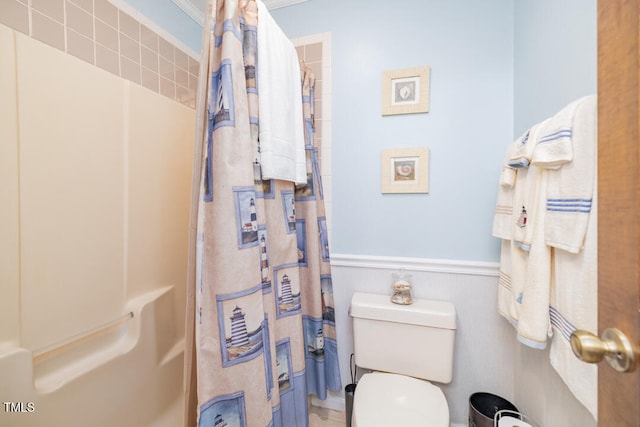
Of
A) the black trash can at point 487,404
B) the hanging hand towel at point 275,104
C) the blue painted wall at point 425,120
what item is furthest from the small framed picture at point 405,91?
the black trash can at point 487,404

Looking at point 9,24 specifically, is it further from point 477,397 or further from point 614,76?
point 477,397

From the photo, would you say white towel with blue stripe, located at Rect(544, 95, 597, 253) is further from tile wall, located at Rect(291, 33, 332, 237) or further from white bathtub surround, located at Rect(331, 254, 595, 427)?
tile wall, located at Rect(291, 33, 332, 237)

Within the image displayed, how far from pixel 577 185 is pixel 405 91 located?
956 mm

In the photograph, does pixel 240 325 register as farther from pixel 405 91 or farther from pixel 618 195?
pixel 405 91

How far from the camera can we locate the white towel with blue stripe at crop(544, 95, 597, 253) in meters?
0.64

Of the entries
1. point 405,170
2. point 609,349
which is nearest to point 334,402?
point 405,170

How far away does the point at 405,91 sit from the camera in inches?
55.2

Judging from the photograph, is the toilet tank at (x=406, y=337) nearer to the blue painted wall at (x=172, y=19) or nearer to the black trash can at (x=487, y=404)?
the black trash can at (x=487, y=404)

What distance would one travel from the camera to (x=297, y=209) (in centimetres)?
138

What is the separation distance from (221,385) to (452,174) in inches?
53.6

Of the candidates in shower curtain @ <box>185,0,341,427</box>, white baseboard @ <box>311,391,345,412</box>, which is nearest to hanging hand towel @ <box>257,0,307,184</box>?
shower curtain @ <box>185,0,341,427</box>

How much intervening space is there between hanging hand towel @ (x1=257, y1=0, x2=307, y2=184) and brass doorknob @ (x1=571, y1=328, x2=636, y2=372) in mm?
909

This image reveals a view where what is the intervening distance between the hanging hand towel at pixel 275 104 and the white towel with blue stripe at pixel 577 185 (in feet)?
2.91

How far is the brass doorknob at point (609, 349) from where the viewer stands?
1.13 ft
